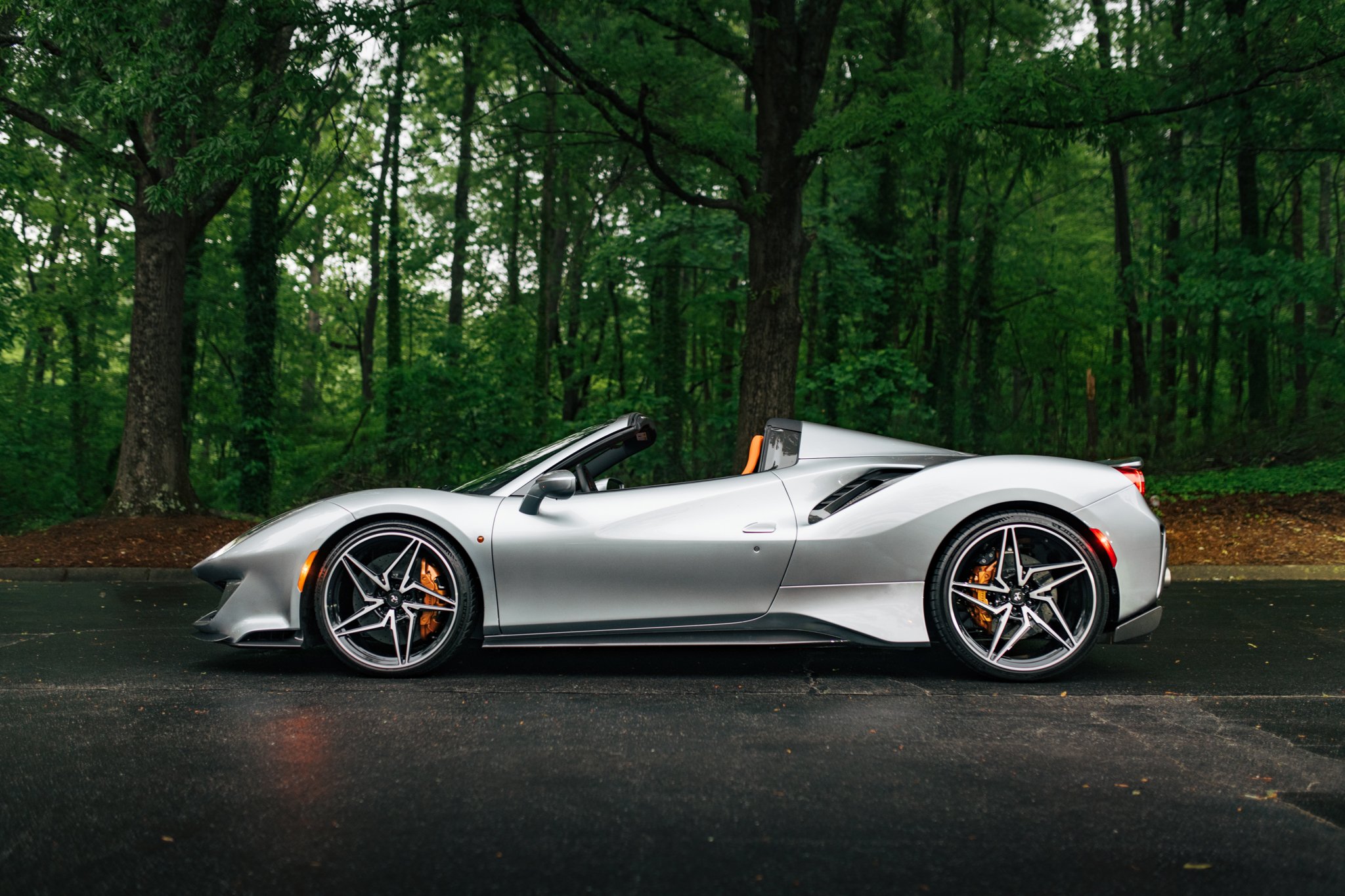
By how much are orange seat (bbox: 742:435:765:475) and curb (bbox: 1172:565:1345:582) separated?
5.58 metres

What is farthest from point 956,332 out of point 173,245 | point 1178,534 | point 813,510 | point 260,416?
point 813,510

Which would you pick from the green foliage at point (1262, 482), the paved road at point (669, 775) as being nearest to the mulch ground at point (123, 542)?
the paved road at point (669, 775)

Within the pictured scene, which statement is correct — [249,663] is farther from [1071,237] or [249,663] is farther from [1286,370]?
[1286,370]

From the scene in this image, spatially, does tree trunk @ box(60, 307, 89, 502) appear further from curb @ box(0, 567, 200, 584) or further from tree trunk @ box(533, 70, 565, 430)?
curb @ box(0, 567, 200, 584)

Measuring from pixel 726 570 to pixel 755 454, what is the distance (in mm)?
866

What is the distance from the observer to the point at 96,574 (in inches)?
380

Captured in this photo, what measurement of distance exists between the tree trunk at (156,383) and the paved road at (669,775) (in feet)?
26.2

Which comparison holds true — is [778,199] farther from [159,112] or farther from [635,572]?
[635,572]

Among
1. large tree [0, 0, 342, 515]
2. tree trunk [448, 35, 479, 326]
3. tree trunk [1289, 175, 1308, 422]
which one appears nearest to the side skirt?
large tree [0, 0, 342, 515]

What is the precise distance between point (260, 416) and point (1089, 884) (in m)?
18.1

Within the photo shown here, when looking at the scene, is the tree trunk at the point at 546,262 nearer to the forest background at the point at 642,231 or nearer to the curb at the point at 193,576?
the forest background at the point at 642,231

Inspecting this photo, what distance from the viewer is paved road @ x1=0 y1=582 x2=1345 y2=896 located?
2449mm

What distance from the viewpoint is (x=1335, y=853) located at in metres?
2.56

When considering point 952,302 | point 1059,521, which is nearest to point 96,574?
point 1059,521
